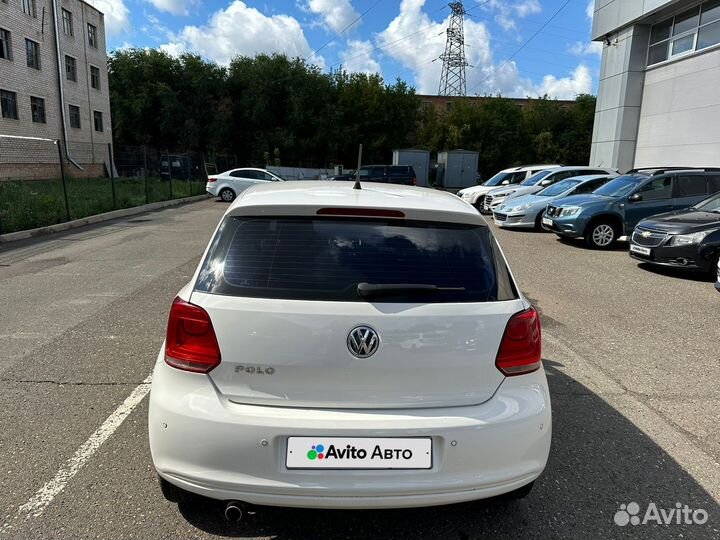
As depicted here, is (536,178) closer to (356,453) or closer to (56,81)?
(356,453)

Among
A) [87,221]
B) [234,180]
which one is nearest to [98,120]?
[234,180]

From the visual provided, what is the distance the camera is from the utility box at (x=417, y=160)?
3444cm

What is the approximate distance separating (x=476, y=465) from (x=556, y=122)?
5370 cm

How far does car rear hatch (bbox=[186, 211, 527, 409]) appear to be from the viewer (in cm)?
210

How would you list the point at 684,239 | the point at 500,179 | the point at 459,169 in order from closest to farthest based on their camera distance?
the point at 684,239 → the point at 500,179 → the point at 459,169

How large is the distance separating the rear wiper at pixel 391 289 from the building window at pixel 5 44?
35.6 metres

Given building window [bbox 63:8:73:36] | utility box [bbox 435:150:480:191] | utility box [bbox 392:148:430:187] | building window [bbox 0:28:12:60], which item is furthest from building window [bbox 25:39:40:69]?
utility box [bbox 435:150:480:191]

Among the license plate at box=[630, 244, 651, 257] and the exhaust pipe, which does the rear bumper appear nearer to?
the exhaust pipe

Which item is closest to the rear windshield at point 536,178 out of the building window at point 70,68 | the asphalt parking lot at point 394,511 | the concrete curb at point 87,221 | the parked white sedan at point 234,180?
the asphalt parking lot at point 394,511

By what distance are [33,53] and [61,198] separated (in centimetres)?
2238

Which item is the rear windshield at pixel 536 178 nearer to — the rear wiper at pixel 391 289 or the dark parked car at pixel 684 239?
the dark parked car at pixel 684 239

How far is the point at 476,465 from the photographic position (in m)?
2.10

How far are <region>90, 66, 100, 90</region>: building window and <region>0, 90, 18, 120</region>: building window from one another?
346 inches

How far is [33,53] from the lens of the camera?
3127cm
